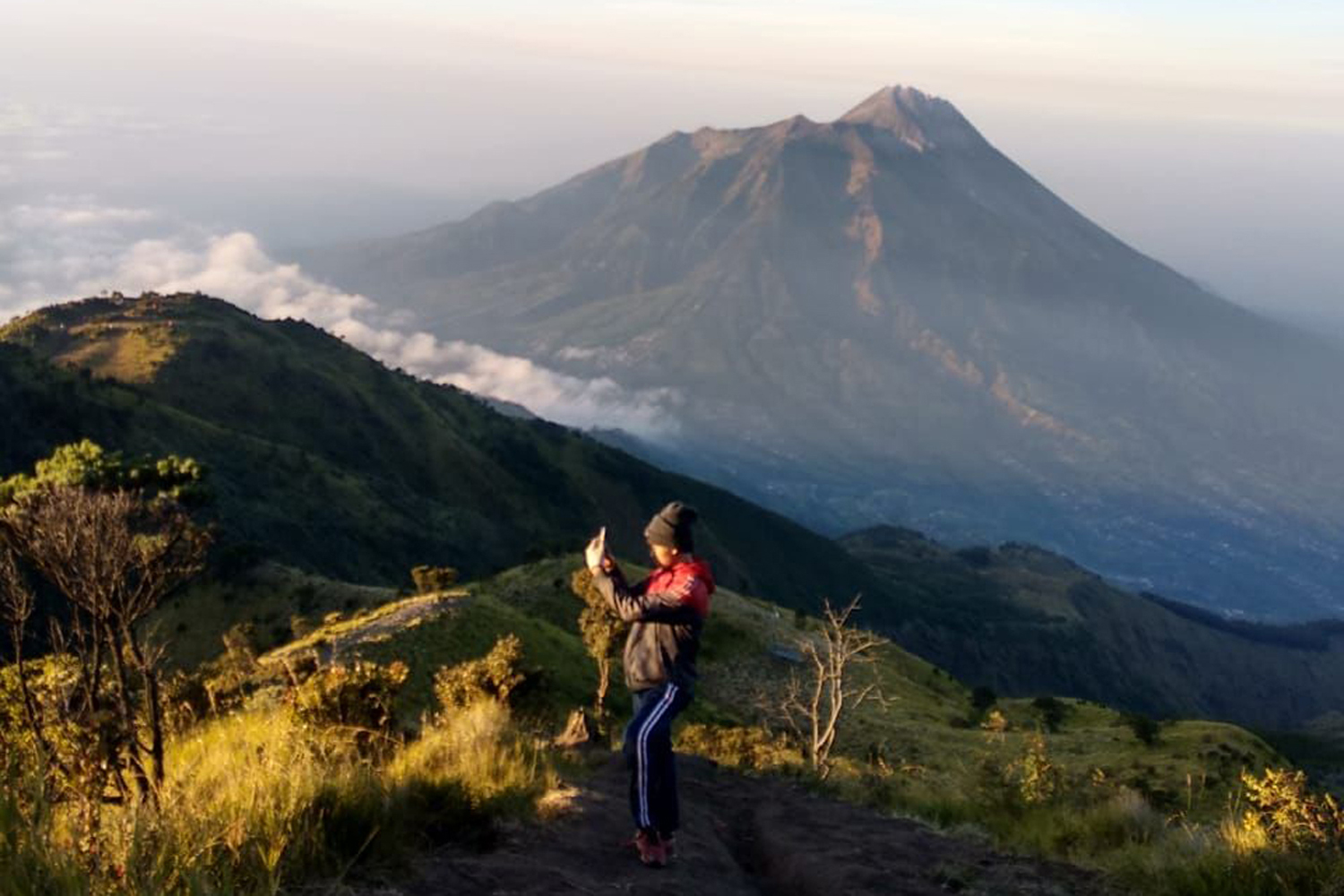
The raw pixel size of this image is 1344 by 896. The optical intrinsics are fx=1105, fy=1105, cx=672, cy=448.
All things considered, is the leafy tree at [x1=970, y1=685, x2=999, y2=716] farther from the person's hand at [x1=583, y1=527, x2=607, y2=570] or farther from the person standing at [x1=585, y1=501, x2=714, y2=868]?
the person's hand at [x1=583, y1=527, x2=607, y2=570]

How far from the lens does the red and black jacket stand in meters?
7.09

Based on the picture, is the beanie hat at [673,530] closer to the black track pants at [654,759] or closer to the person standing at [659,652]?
the person standing at [659,652]

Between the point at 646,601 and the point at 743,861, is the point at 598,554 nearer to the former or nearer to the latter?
the point at 646,601

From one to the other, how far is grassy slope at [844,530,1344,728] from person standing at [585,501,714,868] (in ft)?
404

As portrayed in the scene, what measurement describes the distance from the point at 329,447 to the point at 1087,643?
10642 cm

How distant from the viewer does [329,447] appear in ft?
287

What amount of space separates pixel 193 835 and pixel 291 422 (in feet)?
288

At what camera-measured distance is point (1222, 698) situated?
531 ft

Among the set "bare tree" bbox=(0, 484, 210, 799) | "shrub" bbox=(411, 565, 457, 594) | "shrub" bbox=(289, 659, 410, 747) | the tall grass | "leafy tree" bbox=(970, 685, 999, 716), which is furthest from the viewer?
"leafy tree" bbox=(970, 685, 999, 716)

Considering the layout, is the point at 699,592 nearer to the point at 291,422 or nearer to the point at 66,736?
the point at 66,736

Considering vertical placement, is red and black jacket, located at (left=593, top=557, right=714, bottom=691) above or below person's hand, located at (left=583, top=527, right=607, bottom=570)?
below

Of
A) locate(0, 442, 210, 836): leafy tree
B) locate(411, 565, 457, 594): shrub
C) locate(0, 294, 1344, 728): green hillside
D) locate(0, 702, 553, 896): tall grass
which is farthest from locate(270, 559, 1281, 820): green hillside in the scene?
locate(0, 442, 210, 836): leafy tree

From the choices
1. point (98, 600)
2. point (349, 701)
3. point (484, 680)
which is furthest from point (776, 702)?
point (98, 600)

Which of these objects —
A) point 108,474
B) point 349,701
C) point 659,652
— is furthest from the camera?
point 108,474
